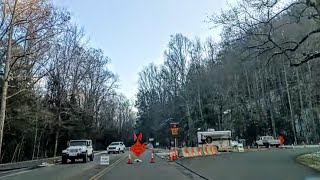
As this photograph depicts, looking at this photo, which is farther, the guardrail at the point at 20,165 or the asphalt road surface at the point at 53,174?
the guardrail at the point at 20,165

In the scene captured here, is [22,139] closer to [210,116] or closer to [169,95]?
[210,116]

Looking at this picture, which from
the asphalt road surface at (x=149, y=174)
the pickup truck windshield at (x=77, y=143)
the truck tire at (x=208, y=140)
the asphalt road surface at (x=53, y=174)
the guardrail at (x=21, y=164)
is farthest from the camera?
the truck tire at (x=208, y=140)

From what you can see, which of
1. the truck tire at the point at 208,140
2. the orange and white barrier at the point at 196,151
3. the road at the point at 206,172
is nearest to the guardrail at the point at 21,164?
the road at the point at 206,172

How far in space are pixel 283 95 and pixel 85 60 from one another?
126ft

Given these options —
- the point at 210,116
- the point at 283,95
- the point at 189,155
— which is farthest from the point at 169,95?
the point at 189,155

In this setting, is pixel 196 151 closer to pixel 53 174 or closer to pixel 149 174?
pixel 149 174

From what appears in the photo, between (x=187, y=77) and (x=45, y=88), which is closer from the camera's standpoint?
(x=45, y=88)

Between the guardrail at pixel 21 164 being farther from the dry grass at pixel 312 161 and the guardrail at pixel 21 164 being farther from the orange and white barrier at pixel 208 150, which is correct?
the dry grass at pixel 312 161

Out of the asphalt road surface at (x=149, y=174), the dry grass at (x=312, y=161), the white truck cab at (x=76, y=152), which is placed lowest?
the asphalt road surface at (x=149, y=174)

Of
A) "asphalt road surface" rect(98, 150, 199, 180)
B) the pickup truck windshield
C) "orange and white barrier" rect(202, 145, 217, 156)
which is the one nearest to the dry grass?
"asphalt road surface" rect(98, 150, 199, 180)

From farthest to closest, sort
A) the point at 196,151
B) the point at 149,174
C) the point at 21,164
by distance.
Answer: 1. the point at 196,151
2. the point at 21,164
3. the point at 149,174

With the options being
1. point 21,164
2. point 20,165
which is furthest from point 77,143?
point 20,165

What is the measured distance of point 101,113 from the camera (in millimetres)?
86250

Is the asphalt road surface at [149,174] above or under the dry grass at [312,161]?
under
